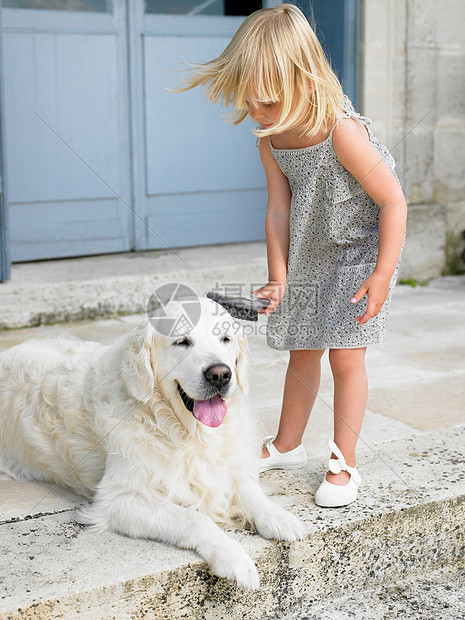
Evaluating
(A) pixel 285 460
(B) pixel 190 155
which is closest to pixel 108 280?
(B) pixel 190 155

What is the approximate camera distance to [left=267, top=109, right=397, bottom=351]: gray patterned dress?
7.79ft

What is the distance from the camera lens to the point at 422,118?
5559 mm

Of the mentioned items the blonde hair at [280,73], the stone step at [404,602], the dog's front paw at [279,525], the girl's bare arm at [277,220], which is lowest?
the stone step at [404,602]

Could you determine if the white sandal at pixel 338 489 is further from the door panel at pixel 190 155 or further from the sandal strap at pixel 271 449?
the door panel at pixel 190 155

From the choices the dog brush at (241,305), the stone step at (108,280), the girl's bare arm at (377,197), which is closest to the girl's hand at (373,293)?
the girl's bare arm at (377,197)

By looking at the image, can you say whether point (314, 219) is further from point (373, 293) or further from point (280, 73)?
point (280, 73)

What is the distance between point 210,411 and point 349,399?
1.62 feet

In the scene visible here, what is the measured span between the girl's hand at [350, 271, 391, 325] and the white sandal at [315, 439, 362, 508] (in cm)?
47

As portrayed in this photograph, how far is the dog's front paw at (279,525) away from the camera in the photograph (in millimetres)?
2080

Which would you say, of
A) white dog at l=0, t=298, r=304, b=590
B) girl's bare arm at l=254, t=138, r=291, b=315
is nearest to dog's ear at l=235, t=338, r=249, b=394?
white dog at l=0, t=298, r=304, b=590

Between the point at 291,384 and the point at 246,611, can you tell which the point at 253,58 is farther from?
the point at 246,611

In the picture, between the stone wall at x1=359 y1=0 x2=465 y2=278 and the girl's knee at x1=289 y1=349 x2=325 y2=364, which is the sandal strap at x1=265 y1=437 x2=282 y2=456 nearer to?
the girl's knee at x1=289 y1=349 x2=325 y2=364

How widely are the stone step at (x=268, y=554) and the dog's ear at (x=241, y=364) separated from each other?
36 centimetres

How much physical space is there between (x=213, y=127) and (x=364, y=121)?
3.38 metres
